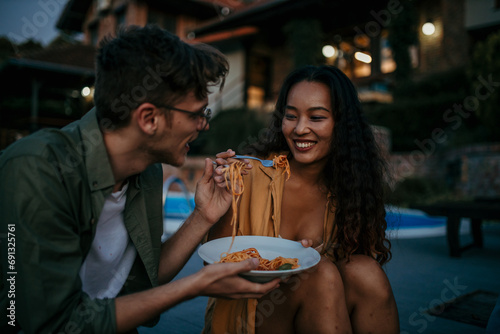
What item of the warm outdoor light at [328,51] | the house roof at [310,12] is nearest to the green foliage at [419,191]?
the house roof at [310,12]

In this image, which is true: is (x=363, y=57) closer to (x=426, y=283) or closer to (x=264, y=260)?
(x=426, y=283)

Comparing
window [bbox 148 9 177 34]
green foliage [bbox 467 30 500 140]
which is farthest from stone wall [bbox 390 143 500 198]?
window [bbox 148 9 177 34]

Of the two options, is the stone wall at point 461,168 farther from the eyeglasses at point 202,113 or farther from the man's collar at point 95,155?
the man's collar at point 95,155

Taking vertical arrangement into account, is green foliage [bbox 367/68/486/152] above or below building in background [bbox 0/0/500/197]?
below

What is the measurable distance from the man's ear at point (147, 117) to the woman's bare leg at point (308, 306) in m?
1.03

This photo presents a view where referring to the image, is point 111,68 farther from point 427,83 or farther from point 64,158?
point 427,83

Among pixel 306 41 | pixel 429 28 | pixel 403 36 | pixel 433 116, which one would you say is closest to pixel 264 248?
pixel 433 116

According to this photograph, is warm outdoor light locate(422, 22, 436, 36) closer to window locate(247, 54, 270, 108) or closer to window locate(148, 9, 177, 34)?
window locate(247, 54, 270, 108)

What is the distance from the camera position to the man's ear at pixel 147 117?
4.79 ft

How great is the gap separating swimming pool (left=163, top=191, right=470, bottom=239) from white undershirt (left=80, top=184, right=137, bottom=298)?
206 cm

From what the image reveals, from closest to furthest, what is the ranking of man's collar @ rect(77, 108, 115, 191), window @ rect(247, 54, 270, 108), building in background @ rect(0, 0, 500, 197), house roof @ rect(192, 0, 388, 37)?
man's collar @ rect(77, 108, 115, 191)
building in background @ rect(0, 0, 500, 197)
house roof @ rect(192, 0, 388, 37)
window @ rect(247, 54, 270, 108)

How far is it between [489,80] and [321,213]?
23.3 ft

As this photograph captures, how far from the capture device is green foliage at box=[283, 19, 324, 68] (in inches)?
535

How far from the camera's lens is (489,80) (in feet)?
25.1
